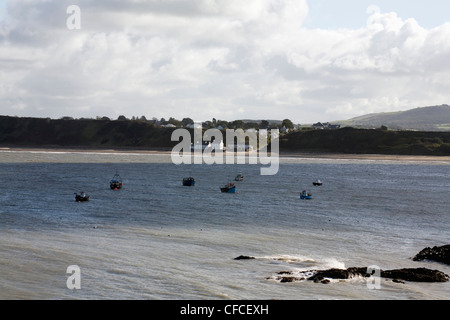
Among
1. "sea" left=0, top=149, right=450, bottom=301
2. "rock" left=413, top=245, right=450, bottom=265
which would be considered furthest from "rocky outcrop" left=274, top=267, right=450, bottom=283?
"rock" left=413, top=245, right=450, bottom=265

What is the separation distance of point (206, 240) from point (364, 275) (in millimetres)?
14739

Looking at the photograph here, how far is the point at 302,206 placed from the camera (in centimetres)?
7531

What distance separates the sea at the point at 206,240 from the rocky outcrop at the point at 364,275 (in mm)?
538

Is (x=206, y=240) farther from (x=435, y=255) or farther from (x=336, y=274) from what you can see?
(x=435, y=255)

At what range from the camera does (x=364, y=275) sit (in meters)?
36.8

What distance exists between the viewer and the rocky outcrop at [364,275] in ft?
117

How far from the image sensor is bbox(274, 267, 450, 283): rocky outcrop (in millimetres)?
35688

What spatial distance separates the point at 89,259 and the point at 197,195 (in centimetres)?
4630

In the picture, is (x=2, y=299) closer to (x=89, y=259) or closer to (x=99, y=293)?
(x=99, y=293)

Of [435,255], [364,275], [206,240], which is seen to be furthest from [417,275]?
[206,240]

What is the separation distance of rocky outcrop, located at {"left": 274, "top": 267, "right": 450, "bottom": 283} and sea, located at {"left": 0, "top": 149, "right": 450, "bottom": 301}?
538 mm

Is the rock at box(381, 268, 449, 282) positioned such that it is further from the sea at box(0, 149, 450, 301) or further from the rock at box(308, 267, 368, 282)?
the rock at box(308, 267, 368, 282)
